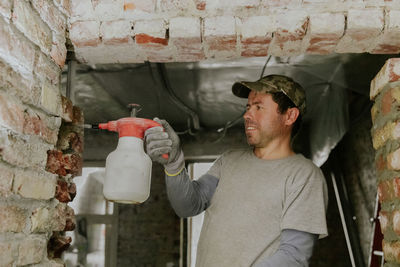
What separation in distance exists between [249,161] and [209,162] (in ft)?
10.2

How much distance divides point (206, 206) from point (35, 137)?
864mm

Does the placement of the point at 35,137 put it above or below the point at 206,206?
above

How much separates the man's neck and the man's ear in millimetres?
108

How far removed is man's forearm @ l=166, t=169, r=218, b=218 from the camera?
4.97 feet

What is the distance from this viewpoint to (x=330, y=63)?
8.07 feet

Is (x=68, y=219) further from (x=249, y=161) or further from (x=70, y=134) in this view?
(x=249, y=161)

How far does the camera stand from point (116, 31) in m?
1.24

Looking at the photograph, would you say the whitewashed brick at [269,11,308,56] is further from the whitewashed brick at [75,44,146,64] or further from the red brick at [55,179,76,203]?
the red brick at [55,179,76,203]

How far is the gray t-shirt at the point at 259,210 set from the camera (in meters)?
1.38

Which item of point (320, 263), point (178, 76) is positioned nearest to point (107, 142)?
point (178, 76)

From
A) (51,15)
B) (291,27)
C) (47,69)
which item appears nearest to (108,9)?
(51,15)

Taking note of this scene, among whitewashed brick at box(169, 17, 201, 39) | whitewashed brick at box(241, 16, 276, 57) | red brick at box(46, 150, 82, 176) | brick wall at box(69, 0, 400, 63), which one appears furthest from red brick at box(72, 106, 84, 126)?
whitewashed brick at box(241, 16, 276, 57)

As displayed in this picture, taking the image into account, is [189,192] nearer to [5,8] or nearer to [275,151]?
[275,151]

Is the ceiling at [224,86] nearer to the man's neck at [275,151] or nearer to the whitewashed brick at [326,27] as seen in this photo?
the man's neck at [275,151]
